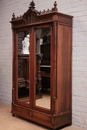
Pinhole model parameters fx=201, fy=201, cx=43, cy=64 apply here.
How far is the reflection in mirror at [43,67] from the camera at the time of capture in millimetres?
3242

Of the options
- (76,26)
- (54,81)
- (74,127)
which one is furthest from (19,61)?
(74,127)

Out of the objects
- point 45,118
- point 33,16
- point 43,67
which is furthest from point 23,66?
point 45,118

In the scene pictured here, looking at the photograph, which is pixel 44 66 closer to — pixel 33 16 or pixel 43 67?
pixel 43 67

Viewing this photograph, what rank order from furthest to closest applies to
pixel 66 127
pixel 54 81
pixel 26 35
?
pixel 26 35 < pixel 66 127 < pixel 54 81

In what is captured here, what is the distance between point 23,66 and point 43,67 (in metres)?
0.49

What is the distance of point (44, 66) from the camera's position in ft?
10.8

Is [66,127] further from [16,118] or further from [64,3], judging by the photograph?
[64,3]

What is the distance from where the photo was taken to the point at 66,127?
333cm

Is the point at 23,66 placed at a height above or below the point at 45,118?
above

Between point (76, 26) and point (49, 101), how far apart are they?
1307 mm

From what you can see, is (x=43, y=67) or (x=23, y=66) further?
(x=23, y=66)

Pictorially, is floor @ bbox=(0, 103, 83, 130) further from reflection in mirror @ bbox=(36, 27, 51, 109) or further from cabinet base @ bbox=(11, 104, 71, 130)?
reflection in mirror @ bbox=(36, 27, 51, 109)

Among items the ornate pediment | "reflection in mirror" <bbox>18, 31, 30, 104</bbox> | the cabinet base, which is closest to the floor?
the cabinet base

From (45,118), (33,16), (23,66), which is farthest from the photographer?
(23,66)
